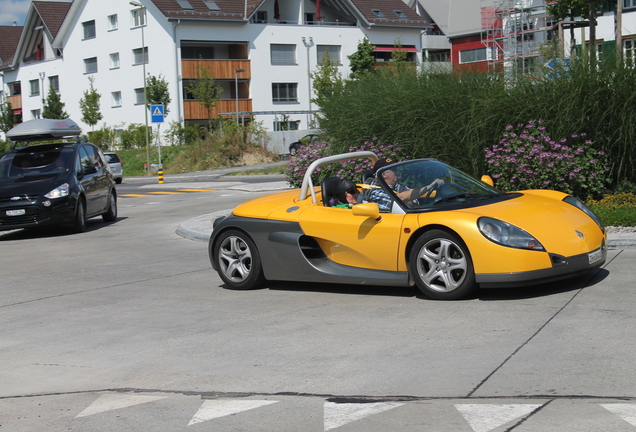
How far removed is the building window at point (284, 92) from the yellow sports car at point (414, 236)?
177ft

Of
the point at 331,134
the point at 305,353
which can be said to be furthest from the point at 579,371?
the point at 331,134

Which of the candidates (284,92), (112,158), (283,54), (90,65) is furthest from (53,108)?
(112,158)

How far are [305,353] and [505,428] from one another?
7.27 feet

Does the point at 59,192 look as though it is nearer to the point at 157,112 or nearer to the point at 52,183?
the point at 52,183

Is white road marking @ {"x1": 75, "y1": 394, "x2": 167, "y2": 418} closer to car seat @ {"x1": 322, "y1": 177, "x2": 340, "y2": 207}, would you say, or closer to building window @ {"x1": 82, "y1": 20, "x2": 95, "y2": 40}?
car seat @ {"x1": 322, "y1": 177, "x2": 340, "y2": 207}

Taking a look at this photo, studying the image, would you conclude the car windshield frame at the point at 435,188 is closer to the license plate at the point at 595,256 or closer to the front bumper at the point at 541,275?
the front bumper at the point at 541,275

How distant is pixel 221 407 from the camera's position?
5.00 m

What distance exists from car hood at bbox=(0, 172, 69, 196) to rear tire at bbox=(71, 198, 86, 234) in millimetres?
543

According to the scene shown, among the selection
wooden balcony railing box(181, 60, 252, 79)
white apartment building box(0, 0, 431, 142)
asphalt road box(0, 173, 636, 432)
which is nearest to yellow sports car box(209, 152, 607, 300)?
asphalt road box(0, 173, 636, 432)

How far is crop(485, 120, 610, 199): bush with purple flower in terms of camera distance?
44.5 feet

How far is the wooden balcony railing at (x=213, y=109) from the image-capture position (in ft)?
194

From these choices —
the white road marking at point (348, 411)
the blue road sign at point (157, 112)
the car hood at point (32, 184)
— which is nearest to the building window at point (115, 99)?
the blue road sign at point (157, 112)

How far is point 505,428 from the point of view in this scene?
14.0 ft

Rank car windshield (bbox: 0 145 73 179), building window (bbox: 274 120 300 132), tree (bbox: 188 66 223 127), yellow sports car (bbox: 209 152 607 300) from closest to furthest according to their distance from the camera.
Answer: yellow sports car (bbox: 209 152 607 300) → car windshield (bbox: 0 145 73 179) → tree (bbox: 188 66 223 127) → building window (bbox: 274 120 300 132)
